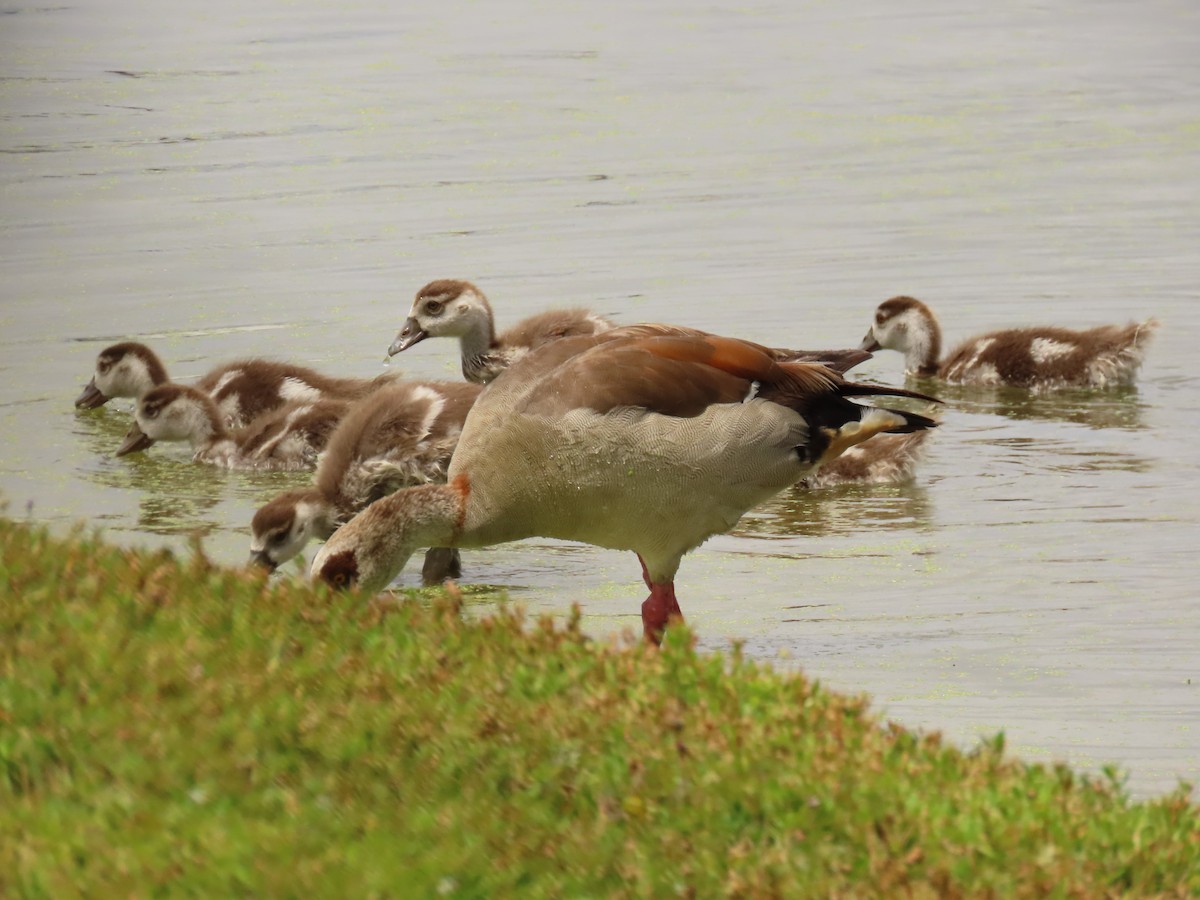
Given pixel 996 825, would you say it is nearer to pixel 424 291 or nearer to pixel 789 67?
pixel 424 291

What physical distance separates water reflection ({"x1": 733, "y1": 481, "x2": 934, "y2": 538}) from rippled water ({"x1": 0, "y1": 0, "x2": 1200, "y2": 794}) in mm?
36

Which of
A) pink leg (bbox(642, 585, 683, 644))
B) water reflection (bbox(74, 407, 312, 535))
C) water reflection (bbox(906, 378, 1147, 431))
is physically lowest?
pink leg (bbox(642, 585, 683, 644))

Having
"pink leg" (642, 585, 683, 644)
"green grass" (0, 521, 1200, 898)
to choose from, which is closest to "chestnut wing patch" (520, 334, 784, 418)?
"pink leg" (642, 585, 683, 644)

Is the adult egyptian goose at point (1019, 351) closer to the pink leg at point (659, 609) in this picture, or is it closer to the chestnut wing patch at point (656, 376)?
the chestnut wing patch at point (656, 376)

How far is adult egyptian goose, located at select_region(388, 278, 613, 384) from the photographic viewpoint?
440 inches

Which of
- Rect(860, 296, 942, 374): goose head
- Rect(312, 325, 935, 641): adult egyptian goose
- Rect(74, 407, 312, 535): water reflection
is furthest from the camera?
Rect(860, 296, 942, 374): goose head

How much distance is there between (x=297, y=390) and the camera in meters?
10.8

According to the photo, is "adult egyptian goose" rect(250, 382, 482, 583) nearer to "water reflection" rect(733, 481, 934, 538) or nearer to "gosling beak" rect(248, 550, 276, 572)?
"gosling beak" rect(248, 550, 276, 572)

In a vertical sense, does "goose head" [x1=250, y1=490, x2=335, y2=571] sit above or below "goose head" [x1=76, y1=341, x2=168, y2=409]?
below

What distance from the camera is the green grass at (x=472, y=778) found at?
12.6 ft

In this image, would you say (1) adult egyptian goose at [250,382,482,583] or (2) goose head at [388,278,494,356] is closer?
(1) adult egyptian goose at [250,382,482,583]

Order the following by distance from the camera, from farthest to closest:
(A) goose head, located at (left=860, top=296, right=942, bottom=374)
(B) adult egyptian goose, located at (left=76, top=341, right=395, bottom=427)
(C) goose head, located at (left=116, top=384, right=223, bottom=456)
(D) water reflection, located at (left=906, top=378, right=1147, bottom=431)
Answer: (A) goose head, located at (left=860, top=296, right=942, bottom=374), (B) adult egyptian goose, located at (left=76, top=341, right=395, bottom=427), (D) water reflection, located at (left=906, top=378, right=1147, bottom=431), (C) goose head, located at (left=116, top=384, right=223, bottom=456)

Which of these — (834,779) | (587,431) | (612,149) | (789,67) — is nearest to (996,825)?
(834,779)

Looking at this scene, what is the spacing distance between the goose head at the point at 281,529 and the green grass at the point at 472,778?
2705 mm
